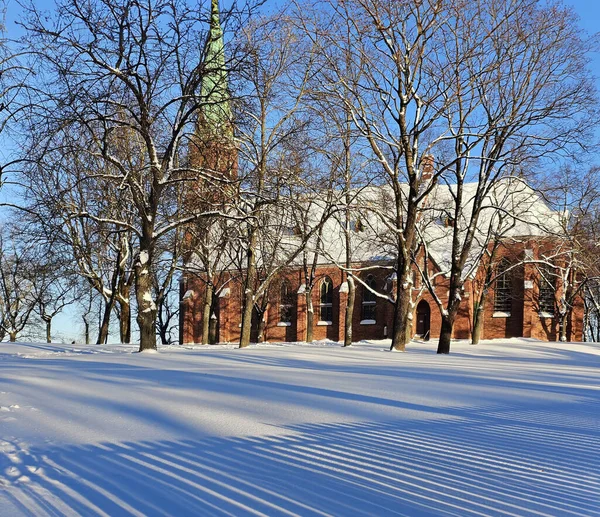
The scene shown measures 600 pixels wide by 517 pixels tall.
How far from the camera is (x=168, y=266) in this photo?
29.5 metres

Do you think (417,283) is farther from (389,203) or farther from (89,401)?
(89,401)

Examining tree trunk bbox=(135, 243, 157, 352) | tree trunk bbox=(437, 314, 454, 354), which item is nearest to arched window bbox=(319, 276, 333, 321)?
tree trunk bbox=(437, 314, 454, 354)

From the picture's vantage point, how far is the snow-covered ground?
14.2 feet

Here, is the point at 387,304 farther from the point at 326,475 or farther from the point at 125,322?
the point at 326,475

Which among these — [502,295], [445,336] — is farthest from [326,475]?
[502,295]

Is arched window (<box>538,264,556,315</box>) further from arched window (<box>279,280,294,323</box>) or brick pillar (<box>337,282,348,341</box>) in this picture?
arched window (<box>279,280,294,323</box>)

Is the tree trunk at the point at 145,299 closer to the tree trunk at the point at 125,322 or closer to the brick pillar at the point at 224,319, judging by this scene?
the tree trunk at the point at 125,322

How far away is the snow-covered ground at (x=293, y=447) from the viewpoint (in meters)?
4.33

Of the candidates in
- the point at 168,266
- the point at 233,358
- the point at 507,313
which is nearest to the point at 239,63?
the point at 233,358

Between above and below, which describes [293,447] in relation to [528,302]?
below

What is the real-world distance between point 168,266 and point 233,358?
16244 mm

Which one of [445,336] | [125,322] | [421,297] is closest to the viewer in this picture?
[445,336]

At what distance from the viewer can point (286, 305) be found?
49.5 meters

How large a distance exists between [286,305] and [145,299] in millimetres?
33583
